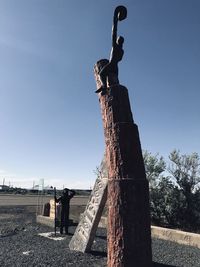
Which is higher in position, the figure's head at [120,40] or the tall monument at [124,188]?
the figure's head at [120,40]

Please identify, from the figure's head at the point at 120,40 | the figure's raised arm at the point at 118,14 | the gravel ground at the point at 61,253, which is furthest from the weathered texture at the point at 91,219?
the figure's raised arm at the point at 118,14

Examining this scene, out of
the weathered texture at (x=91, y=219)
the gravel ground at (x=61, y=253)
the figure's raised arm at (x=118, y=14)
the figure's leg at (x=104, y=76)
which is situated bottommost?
the gravel ground at (x=61, y=253)

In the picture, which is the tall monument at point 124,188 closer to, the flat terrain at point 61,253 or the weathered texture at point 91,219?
the flat terrain at point 61,253

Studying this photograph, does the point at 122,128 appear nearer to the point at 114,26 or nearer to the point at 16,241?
the point at 114,26

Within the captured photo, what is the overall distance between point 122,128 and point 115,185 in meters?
0.86

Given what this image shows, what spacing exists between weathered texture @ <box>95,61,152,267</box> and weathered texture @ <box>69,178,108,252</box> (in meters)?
5.26

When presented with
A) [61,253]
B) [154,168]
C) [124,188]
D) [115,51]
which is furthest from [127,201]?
[154,168]

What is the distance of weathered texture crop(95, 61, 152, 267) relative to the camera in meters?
4.25

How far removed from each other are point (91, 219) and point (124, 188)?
233 inches

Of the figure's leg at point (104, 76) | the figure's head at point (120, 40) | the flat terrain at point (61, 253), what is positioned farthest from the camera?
the flat terrain at point (61, 253)

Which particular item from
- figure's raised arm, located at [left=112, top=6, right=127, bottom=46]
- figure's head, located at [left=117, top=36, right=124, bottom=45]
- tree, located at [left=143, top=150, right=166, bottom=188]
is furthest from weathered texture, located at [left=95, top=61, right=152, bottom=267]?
tree, located at [left=143, top=150, right=166, bottom=188]

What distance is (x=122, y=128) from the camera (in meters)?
4.83

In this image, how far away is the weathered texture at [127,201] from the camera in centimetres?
425

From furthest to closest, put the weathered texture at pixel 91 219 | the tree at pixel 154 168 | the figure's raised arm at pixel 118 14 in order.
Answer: the tree at pixel 154 168
the weathered texture at pixel 91 219
the figure's raised arm at pixel 118 14
